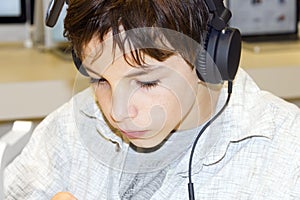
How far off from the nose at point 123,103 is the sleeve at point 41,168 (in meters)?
0.27

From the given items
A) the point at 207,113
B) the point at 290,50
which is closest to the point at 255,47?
the point at 290,50

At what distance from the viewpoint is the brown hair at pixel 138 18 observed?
694 millimetres

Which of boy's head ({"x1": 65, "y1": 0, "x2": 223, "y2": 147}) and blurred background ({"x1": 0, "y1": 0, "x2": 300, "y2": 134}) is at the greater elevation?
boy's head ({"x1": 65, "y1": 0, "x2": 223, "y2": 147})

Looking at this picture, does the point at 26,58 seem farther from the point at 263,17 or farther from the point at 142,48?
the point at 142,48

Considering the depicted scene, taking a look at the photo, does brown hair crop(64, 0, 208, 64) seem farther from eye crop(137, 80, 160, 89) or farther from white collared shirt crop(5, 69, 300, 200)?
white collared shirt crop(5, 69, 300, 200)

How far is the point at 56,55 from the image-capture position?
1.86 meters

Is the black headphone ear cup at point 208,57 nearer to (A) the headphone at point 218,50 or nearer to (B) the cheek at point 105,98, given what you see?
(A) the headphone at point 218,50

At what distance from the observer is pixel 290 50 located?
1.86 metres

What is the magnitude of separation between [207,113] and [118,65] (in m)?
0.20

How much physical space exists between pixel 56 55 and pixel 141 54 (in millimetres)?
1209

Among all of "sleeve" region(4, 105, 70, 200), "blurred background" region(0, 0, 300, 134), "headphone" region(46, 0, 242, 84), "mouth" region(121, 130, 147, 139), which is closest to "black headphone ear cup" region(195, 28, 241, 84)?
"headphone" region(46, 0, 242, 84)

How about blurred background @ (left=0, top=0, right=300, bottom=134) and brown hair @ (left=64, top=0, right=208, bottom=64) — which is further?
blurred background @ (left=0, top=0, right=300, bottom=134)

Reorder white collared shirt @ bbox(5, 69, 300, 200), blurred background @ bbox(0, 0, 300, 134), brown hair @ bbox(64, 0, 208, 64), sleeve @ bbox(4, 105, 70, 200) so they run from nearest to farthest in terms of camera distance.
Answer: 1. brown hair @ bbox(64, 0, 208, 64)
2. white collared shirt @ bbox(5, 69, 300, 200)
3. sleeve @ bbox(4, 105, 70, 200)
4. blurred background @ bbox(0, 0, 300, 134)

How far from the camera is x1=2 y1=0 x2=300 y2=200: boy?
70cm
